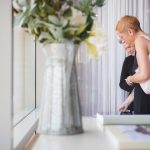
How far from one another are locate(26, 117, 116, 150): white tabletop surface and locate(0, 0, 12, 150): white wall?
3.9 inches

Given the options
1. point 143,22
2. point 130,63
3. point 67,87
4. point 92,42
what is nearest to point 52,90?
point 67,87

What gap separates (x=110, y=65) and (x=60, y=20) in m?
2.07

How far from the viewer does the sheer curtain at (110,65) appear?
109 inches

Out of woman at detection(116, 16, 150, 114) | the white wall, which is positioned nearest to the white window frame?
the white wall

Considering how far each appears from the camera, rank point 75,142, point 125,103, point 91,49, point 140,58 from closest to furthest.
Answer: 1. point 75,142
2. point 91,49
3. point 140,58
4. point 125,103

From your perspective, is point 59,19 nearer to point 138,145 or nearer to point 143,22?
point 138,145

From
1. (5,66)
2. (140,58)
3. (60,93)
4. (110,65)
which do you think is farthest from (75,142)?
(110,65)

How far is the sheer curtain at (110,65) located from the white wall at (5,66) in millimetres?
2135

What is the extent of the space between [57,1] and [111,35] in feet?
6.70

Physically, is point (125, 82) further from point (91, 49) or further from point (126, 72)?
point (91, 49)

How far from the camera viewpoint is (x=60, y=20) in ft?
2.49

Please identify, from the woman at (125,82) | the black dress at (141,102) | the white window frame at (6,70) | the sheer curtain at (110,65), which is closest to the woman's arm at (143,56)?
the black dress at (141,102)

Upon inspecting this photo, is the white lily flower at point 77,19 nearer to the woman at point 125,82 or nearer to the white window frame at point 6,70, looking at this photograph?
the white window frame at point 6,70

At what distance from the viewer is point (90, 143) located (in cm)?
70
